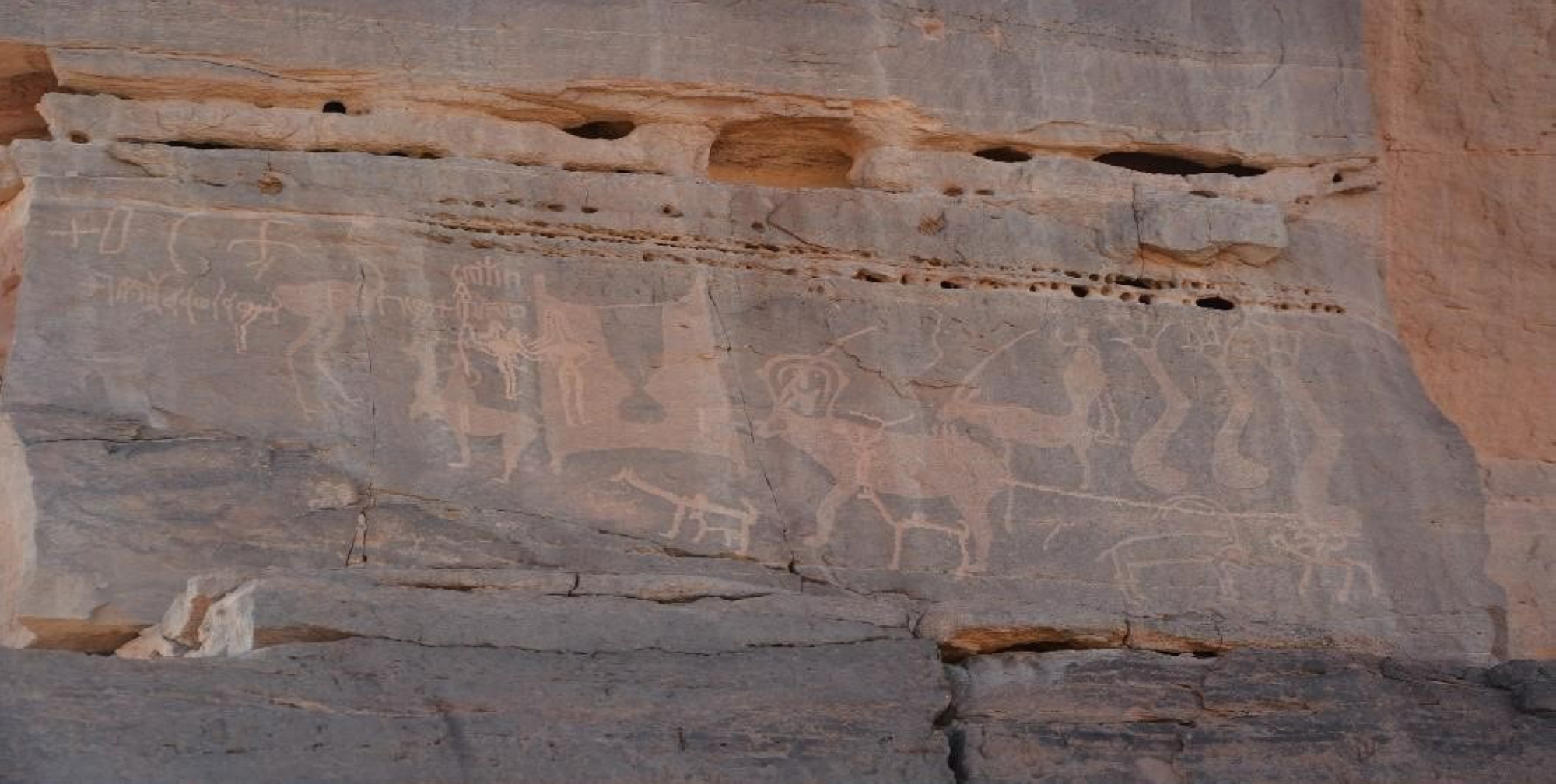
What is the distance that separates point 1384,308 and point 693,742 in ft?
Result: 15.0

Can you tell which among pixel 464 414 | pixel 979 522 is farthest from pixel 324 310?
pixel 979 522

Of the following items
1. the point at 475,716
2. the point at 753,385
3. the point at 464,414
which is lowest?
the point at 475,716

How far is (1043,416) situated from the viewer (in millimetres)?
9016

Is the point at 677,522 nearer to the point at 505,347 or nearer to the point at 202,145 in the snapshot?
the point at 505,347

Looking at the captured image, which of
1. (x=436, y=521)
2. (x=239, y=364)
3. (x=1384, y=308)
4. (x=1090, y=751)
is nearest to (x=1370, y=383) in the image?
(x=1384, y=308)

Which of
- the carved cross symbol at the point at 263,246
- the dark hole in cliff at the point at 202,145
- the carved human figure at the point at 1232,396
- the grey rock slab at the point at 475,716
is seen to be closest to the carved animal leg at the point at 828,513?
the grey rock slab at the point at 475,716

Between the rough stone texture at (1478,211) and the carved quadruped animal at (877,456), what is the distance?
8.11 feet

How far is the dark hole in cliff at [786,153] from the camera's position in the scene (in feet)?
31.3

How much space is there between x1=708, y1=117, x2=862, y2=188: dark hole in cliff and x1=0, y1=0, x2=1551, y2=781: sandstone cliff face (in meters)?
0.02

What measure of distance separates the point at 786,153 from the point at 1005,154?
0.98 meters

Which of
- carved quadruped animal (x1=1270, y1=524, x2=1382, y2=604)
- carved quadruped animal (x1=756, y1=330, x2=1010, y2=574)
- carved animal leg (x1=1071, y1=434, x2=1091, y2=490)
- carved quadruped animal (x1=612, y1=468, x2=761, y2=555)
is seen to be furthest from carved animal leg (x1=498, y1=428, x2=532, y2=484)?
carved quadruped animal (x1=1270, y1=524, x2=1382, y2=604)

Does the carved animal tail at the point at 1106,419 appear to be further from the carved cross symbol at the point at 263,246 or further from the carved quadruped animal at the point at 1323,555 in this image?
the carved cross symbol at the point at 263,246

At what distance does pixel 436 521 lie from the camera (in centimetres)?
809

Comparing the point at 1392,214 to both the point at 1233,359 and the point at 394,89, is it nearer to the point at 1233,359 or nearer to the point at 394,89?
the point at 1233,359
